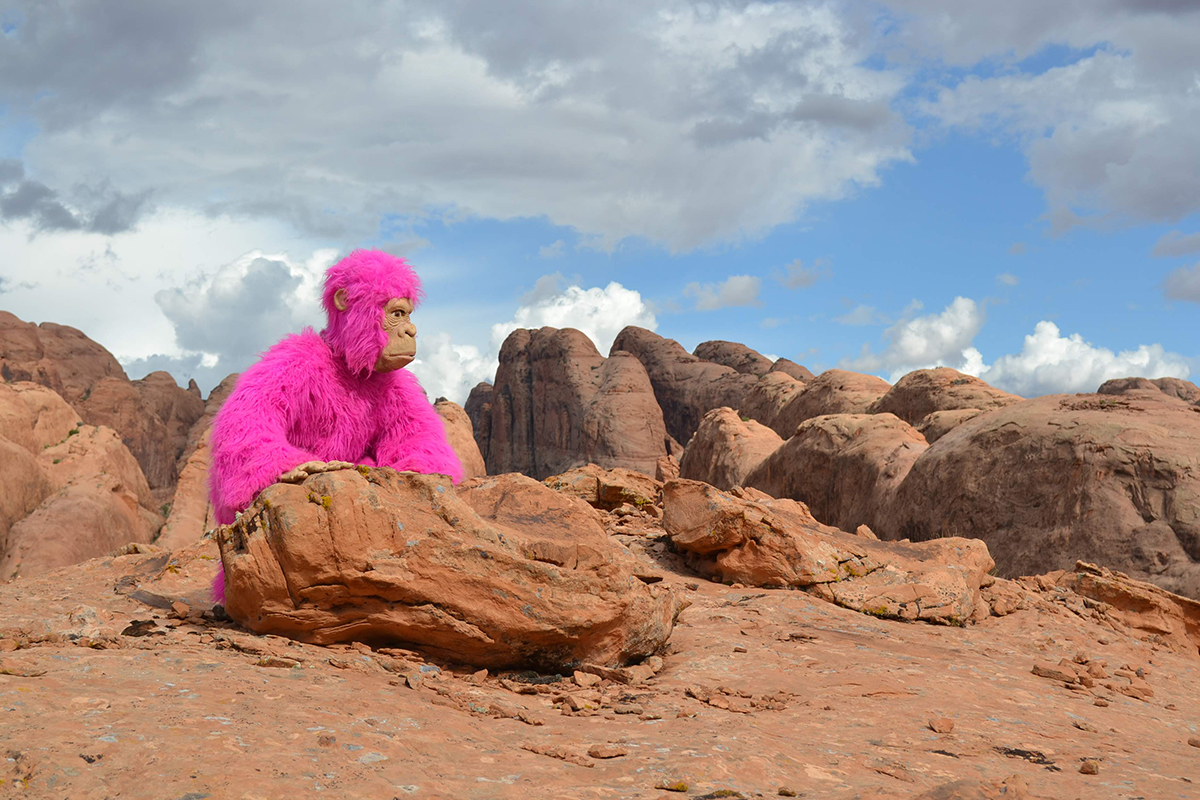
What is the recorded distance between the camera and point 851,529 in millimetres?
12758

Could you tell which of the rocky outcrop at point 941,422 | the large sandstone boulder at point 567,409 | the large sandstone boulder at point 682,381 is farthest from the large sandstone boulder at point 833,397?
the large sandstone boulder at point 682,381

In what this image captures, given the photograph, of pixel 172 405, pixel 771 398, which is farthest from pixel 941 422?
pixel 172 405

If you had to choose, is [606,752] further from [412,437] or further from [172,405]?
[172,405]

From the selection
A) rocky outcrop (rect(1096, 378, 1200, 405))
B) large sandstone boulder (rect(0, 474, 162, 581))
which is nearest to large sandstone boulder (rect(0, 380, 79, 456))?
large sandstone boulder (rect(0, 474, 162, 581))

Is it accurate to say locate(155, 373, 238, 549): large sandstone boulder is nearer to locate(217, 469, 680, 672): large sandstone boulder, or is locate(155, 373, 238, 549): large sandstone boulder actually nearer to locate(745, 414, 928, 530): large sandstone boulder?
locate(745, 414, 928, 530): large sandstone boulder

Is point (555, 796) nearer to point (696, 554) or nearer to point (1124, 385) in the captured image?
point (696, 554)

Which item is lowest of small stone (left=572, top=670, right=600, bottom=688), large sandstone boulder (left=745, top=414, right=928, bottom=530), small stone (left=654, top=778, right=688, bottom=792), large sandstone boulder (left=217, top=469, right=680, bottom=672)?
small stone (left=572, top=670, right=600, bottom=688)

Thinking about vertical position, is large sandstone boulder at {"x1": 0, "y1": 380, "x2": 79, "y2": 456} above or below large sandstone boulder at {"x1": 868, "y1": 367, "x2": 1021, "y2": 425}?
below

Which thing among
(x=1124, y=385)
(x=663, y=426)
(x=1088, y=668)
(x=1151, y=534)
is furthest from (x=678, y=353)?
(x=1088, y=668)

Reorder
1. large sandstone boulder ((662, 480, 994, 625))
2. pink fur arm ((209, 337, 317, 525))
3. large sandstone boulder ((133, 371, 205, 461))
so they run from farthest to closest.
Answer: large sandstone boulder ((133, 371, 205, 461)) < large sandstone boulder ((662, 480, 994, 625)) < pink fur arm ((209, 337, 317, 525))

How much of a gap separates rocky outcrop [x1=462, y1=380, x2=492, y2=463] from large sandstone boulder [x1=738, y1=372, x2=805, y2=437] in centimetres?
2496

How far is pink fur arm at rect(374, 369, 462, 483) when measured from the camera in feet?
16.0

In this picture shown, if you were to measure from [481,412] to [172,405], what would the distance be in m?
16.7

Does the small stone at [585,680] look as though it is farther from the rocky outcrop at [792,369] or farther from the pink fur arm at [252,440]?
the rocky outcrop at [792,369]
